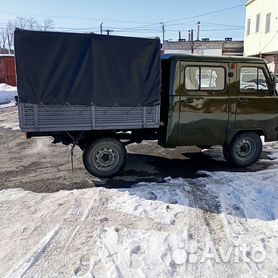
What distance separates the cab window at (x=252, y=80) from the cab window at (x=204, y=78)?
0.48 meters

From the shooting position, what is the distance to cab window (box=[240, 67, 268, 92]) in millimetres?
6320

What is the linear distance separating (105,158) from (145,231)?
236cm

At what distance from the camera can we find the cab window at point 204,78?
5.98 m

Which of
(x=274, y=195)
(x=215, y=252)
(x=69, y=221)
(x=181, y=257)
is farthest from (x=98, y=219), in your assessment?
(x=274, y=195)

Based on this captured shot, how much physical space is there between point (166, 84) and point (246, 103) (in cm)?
173

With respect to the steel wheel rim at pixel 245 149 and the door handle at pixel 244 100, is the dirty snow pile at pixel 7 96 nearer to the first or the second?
the steel wheel rim at pixel 245 149

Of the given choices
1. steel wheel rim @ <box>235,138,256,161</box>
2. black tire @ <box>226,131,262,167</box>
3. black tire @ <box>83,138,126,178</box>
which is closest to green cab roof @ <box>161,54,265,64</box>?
black tire @ <box>226,131,262,167</box>

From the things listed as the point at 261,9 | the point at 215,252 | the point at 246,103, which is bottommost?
the point at 215,252

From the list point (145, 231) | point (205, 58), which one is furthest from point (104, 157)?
point (205, 58)

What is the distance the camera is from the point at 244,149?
6.77m

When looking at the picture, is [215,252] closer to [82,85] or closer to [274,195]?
[274,195]

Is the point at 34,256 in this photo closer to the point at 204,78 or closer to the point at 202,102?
the point at 202,102

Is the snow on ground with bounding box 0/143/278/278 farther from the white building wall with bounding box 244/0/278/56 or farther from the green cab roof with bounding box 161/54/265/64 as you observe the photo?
the white building wall with bounding box 244/0/278/56

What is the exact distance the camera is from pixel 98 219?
13.8 ft
